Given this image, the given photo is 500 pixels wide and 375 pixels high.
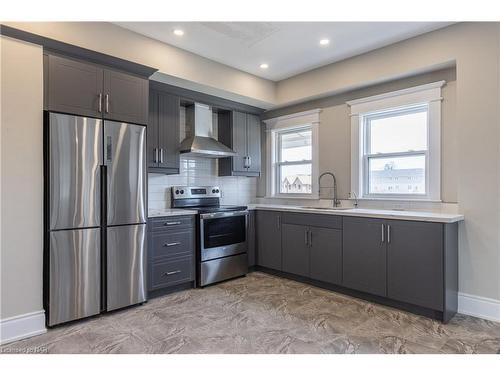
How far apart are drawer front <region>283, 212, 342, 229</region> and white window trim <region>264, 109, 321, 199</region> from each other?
623mm

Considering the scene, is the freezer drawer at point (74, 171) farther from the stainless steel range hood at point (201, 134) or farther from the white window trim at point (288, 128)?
the white window trim at point (288, 128)

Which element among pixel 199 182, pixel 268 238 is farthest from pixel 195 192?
pixel 268 238

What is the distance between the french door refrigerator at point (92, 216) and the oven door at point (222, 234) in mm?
829

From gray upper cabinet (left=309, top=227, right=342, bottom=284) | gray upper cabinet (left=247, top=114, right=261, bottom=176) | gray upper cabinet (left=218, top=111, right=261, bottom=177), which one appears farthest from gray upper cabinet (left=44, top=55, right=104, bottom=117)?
gray upper cabinet (left=309, top=227, right=342, bottom=284)

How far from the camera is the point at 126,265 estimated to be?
3.11 metres

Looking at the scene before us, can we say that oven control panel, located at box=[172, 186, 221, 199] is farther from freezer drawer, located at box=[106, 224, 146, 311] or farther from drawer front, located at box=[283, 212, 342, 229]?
drawer front, located at box=[283, 212, 342, 229]

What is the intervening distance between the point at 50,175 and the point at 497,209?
3.95m

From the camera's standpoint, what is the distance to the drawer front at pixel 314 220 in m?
3.59

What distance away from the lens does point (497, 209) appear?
9.23ft

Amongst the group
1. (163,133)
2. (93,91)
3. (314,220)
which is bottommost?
(314,220)

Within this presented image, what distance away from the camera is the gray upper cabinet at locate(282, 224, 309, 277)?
3.91 meters

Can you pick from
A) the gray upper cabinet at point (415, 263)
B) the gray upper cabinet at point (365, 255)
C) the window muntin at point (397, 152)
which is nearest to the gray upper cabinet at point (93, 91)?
the gray upper cabinet at point (365, 255)

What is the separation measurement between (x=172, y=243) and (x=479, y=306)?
10.3ft

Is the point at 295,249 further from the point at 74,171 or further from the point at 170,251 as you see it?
the point at 74,171
